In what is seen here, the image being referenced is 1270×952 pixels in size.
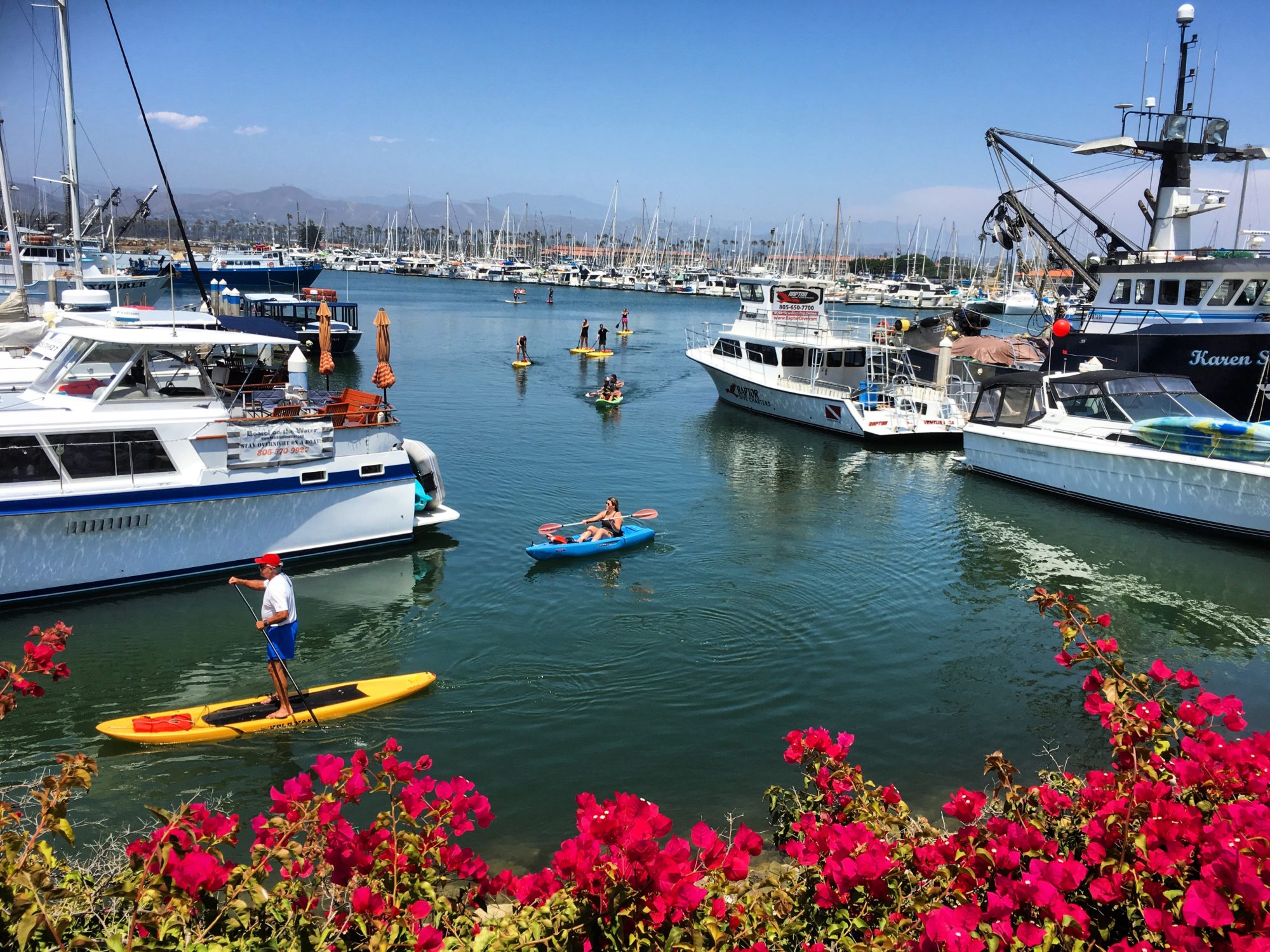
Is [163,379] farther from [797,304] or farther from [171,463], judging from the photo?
[797,304]

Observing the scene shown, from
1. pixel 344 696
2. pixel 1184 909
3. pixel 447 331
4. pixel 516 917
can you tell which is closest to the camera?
pixel 1184 909

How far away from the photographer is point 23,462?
13.3 m

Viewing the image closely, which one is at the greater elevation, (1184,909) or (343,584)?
(1184,909)

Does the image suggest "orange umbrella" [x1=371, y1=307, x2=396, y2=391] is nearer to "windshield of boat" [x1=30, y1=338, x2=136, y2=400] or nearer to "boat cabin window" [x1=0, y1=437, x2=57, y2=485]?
"windshield of boat" [x1=30, y1=338, x2=136, y2=400]

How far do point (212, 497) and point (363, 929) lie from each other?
12286 mm

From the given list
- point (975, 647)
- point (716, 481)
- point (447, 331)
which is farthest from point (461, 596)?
point (447, 331)

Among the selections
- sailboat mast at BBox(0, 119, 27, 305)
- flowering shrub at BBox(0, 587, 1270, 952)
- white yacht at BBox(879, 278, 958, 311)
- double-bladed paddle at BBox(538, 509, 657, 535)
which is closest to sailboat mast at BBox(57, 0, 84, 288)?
sailboat mast at BBox(0, 119, 27, 305)

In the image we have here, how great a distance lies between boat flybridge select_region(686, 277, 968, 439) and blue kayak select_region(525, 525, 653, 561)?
45.3 feet

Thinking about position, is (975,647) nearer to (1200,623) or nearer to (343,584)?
(1200,623)

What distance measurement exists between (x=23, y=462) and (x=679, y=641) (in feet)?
34.6

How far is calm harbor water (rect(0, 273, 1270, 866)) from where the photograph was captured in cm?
1019

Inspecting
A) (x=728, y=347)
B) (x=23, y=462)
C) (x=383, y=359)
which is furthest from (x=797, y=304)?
(x=23, y=462)

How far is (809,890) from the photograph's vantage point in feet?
16.4

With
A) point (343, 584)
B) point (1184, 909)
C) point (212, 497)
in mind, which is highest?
point (1184, 909)
